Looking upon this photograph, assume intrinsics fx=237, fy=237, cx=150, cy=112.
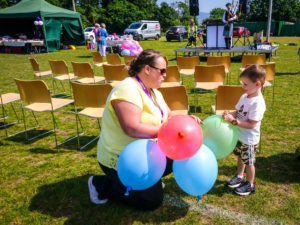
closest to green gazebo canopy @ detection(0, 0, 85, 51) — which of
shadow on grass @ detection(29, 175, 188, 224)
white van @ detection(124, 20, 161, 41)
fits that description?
white van @ detection(124, 20, 161, 41)

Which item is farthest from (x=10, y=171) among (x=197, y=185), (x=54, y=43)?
(x=54, y=43)

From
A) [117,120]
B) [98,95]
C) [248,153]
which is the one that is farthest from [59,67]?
[248,153]

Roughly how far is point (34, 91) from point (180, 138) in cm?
282

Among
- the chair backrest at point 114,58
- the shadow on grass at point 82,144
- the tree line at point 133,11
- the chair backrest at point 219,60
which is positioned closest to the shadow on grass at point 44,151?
the shadow on grass at point 82,144

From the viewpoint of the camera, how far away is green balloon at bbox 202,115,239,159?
196 centimetres

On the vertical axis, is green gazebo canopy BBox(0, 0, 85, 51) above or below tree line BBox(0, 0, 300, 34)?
below

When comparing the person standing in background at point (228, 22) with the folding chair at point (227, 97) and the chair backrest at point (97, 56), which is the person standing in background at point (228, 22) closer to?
the chair backrest at point (97, 56)

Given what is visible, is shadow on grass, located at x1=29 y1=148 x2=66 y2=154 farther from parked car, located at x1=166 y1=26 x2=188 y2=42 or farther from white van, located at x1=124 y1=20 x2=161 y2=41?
parked car, located at x1=166 y1=26 x2=188 y2=42

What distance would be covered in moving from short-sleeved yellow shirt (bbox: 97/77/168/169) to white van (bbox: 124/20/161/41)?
866 inches

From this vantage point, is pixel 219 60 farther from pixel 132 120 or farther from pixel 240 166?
pixel 132 120

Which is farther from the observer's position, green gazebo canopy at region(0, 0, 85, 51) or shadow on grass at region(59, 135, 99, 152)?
green gazebo canopy at region(0, 0, 85, 51)

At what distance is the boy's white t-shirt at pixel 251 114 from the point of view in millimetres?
2158

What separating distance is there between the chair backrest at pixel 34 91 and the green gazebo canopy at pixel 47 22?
1357 centimetres

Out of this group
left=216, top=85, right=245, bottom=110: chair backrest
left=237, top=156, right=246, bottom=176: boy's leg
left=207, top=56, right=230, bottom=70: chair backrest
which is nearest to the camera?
left=237, top=156, right=246, bottom=176: boy's leg
